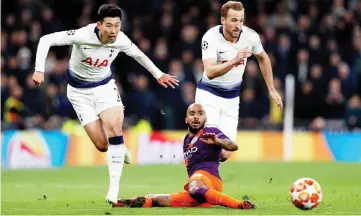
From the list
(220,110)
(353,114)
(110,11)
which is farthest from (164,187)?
(353,114)

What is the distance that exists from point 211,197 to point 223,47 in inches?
105

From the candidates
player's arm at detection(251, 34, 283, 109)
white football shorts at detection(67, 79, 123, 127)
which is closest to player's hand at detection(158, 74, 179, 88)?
white football shorts at detection(67, 79, 123, 127)

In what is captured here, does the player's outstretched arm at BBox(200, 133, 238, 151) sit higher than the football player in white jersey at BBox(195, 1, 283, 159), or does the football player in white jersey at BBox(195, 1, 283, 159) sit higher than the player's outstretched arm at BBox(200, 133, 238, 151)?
the football player in white jersey at BBox(195, 1, 283, 159)

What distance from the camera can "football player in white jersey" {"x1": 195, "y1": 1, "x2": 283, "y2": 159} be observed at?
13.4 metres

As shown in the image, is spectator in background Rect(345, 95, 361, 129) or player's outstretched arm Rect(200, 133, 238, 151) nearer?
player's outstretched arm Rect(200, 133, 238, 151)

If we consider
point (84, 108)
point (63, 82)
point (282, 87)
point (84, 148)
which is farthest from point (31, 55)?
point (84, 108)

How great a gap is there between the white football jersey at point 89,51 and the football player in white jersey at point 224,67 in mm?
779

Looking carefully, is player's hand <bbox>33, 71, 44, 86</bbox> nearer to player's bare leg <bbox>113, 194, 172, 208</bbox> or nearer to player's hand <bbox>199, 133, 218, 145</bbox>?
player's bare leg <bbox>113, 194, 172, 208</bbox>

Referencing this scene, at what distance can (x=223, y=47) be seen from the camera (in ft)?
45.3

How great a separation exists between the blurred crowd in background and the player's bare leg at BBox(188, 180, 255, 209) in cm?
1174

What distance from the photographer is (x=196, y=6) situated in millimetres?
27984

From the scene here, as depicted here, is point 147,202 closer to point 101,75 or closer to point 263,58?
point 101,75

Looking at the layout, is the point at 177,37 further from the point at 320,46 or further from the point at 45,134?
the point at 45,134

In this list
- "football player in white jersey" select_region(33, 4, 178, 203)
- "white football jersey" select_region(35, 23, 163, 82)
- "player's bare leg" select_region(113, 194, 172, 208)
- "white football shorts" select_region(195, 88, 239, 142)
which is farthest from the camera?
"white football shorts" select_region(195, 88, 239, 142)
